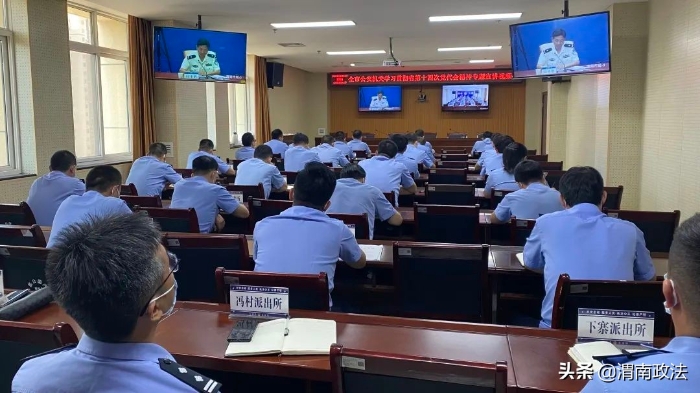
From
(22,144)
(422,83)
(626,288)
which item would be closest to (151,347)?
(626,288)

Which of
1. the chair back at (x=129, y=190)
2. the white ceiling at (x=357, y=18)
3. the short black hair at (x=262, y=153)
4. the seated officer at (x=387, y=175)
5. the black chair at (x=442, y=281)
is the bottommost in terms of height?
the black chair at (x=442, y=281)

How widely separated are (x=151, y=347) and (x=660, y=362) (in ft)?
3.09

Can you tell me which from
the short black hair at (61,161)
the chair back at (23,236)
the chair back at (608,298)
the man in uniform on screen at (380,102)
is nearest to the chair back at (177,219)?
the chair back at (23,236)

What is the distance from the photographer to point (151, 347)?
109cm

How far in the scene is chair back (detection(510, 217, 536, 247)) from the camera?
325cm

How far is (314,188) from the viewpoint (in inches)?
104

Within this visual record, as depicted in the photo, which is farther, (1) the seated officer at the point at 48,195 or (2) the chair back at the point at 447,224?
(1) the seated officer at the point at 48,195

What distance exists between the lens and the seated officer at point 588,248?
221 centimetres

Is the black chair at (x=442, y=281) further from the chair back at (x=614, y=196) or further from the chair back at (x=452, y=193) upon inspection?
the chair back at (x=614, y=196)

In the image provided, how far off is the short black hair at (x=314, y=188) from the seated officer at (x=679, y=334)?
1762 mm

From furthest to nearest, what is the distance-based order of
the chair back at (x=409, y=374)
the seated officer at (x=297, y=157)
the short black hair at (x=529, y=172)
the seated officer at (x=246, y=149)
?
the seated officer at (x=246, y=149)
the seated officer at (x=297, y=157)
the short black hair at (x=529, y=172)
the chair back at (x=409, y=374)

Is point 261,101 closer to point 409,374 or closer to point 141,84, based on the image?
point 141,84

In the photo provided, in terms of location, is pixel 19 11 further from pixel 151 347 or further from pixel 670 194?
pixel 670 194

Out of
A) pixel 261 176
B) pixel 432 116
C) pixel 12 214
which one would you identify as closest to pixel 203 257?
pixel 12 214
